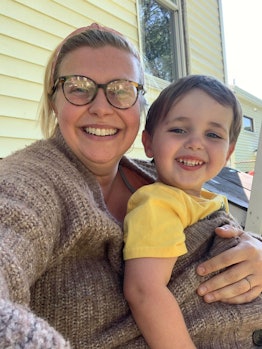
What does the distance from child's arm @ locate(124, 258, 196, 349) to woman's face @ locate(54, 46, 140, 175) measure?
1.56 feet

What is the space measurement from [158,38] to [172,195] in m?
4.68

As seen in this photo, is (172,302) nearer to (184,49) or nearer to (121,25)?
(121,25)

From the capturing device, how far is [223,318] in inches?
51.1

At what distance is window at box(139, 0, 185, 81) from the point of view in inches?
213

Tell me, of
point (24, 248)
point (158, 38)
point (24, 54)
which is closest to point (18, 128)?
point (24, 54)

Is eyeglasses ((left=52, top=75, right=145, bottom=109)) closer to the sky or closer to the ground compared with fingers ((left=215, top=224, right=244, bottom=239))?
closer to the sky

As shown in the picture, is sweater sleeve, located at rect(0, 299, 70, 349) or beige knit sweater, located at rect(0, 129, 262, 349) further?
beige knit sweater, located at rect(0, 129, 262, 349)

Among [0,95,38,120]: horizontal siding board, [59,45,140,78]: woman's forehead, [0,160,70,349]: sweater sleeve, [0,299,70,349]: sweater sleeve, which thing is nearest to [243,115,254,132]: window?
[0,95,38,120]: horizontal siding board

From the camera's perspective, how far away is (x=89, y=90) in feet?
4.92

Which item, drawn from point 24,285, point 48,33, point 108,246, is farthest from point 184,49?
point 24,285

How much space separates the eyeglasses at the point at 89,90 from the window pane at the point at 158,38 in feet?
12.9

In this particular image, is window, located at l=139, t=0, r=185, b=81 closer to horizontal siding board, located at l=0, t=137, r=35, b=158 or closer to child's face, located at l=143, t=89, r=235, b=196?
horizontal siding board, located at l=0, t=137, r=35, b=158

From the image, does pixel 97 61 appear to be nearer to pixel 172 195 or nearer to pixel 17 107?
pixel 172 195

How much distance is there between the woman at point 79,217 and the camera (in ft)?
2.86
